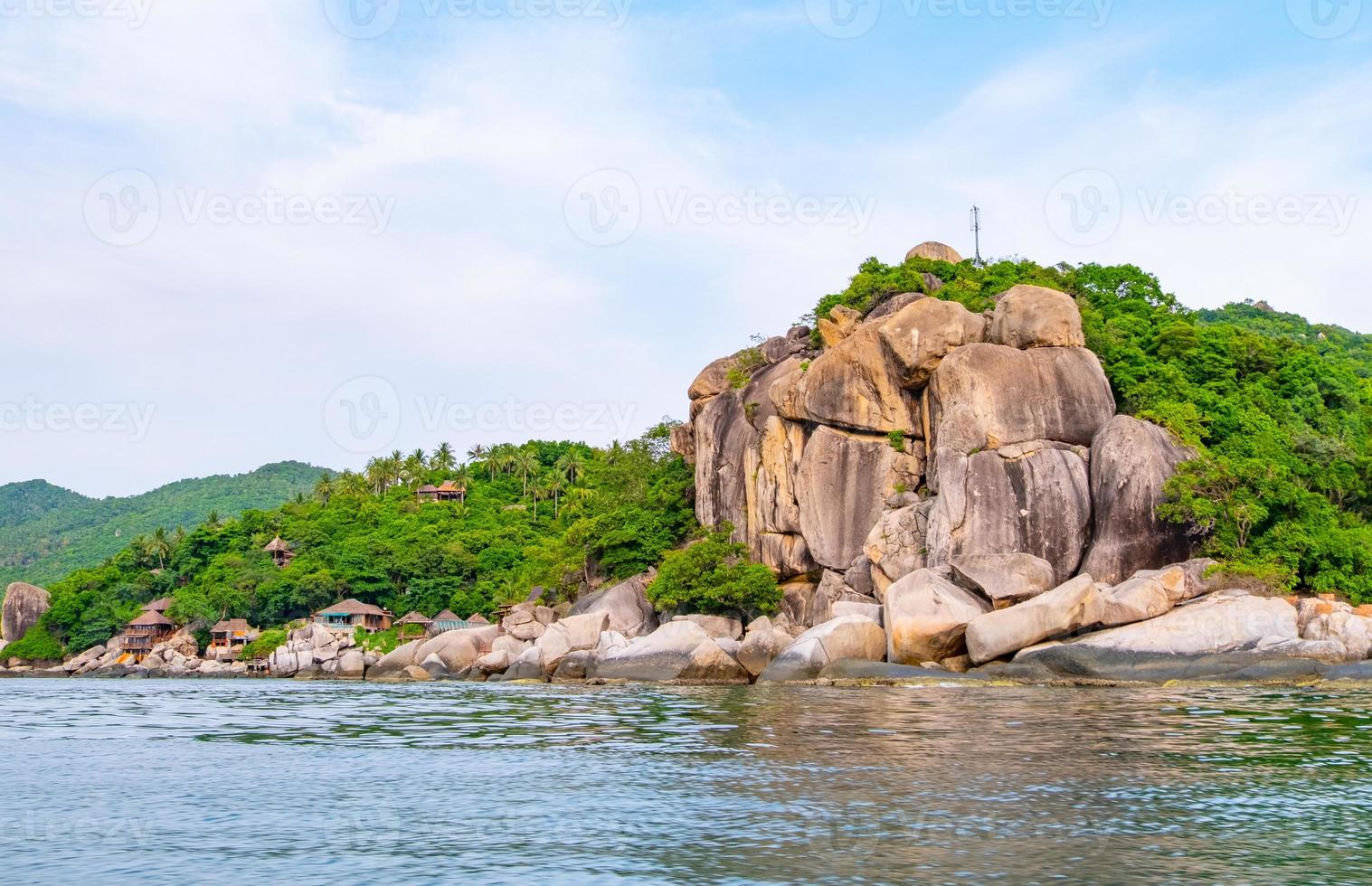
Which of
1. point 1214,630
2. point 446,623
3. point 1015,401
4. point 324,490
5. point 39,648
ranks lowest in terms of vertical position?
point 39,648

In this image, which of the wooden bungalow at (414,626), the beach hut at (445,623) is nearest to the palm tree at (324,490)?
the wooden bungalow at (414,626)

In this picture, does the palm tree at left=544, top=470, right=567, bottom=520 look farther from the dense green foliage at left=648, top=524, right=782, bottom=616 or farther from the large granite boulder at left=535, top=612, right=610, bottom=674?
the large granite boulder at left=535, top=612, right=610, bottom=674

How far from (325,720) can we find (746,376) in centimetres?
2503

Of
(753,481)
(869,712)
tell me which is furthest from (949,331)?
(869,712)

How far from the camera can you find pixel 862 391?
119ft

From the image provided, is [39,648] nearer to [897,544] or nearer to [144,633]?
[144,633]

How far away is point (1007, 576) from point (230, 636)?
43.9 metres

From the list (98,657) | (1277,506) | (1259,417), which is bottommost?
(98,657)

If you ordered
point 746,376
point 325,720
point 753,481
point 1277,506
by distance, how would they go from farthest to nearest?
point 746,376 → point 753,481 → point 1277,506 → point 325,720

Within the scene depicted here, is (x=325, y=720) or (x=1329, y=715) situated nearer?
(x=1329, y=715)

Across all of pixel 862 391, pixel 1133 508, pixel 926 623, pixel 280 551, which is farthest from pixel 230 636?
pixel 1133 508

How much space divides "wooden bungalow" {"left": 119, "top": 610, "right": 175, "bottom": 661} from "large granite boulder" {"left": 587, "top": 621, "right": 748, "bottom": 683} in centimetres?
3834

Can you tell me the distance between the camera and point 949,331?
35094 mm

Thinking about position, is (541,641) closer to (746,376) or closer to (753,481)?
(753,481)
